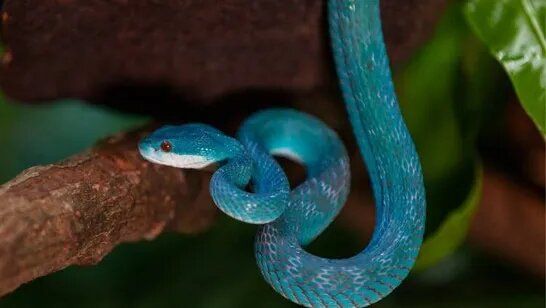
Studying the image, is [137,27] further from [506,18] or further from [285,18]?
[506,18]

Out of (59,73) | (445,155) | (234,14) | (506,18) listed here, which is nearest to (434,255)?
(445,155)

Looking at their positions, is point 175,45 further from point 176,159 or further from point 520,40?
point 520,40

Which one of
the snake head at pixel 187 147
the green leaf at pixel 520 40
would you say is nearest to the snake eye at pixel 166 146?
the snake head at pixel 187 147

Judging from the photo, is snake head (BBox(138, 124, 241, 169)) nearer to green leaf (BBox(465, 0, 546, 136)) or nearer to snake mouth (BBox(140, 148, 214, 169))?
snake mouth (BBox(140, 148, 214, 169))

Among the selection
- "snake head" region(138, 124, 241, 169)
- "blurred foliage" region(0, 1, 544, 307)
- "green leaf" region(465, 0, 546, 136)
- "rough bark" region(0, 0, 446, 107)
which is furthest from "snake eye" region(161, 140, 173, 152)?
"green leaf" region(465, 0, 546, 136)

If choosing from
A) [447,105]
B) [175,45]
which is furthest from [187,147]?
[447,105]

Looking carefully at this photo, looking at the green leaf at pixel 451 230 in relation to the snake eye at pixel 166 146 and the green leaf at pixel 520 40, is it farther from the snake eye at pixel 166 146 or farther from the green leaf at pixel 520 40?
the snake eye at pixel 166 146
